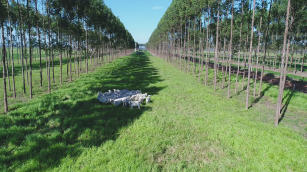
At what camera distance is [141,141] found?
6.14m

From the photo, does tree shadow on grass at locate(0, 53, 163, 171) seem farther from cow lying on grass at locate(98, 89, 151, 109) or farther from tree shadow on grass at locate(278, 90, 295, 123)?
tree shadow on grass at locate(278, 90, 295, 123)

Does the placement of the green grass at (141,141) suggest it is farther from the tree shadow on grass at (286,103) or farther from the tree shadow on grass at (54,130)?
the tree shadow on grass at (286,103)

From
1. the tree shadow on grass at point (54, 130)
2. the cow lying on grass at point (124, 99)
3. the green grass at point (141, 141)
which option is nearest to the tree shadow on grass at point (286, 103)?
the green grass at point (141, 141)

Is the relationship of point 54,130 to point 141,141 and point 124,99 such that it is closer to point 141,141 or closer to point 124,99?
point 141,141

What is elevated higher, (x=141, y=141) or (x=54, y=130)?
(x=54, y=130)

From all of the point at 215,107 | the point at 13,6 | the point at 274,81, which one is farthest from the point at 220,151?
the point at 13,6

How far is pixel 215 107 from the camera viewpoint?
10.5 m

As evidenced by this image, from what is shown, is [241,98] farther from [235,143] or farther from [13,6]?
[13,6]

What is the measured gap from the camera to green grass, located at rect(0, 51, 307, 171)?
482 cm

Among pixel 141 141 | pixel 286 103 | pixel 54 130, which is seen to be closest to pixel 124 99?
pixel 54 130

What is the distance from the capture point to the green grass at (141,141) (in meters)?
4.82

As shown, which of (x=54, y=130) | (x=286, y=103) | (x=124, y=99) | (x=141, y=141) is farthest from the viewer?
(x=286, y=103)

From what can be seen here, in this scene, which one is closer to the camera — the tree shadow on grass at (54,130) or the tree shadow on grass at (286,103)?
the tree shadow on grass at (54,130)

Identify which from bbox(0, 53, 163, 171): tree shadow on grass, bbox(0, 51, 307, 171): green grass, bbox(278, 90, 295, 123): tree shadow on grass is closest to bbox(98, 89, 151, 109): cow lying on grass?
bbox(0, 53, 163, 171): tree shadow on grass
